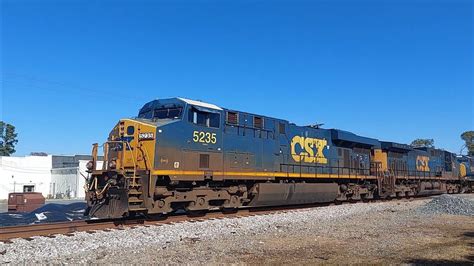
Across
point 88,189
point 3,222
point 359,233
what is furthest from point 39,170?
point 359,233

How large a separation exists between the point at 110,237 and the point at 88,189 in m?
3.09

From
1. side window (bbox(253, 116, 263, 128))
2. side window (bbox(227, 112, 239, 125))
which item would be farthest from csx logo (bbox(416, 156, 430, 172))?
side window (bbox(227, 112, 239, 125))

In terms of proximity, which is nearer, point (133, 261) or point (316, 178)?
point (133, 261)

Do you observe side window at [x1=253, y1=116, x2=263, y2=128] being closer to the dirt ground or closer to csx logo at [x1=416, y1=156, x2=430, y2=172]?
the dirt ground

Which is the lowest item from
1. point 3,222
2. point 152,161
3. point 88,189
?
point 3,222

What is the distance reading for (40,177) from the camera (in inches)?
1988

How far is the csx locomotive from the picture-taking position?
12312 millimetres

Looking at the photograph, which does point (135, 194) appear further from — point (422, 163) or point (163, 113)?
point (422, 163)

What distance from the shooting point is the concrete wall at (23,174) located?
46906 mm

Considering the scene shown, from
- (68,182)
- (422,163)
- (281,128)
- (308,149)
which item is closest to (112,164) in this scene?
(281,128)

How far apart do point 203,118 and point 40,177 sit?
43.1m

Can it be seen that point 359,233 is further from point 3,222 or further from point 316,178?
point 3,222

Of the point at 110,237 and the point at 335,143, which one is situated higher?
the point at 335,143

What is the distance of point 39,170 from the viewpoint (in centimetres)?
5075
